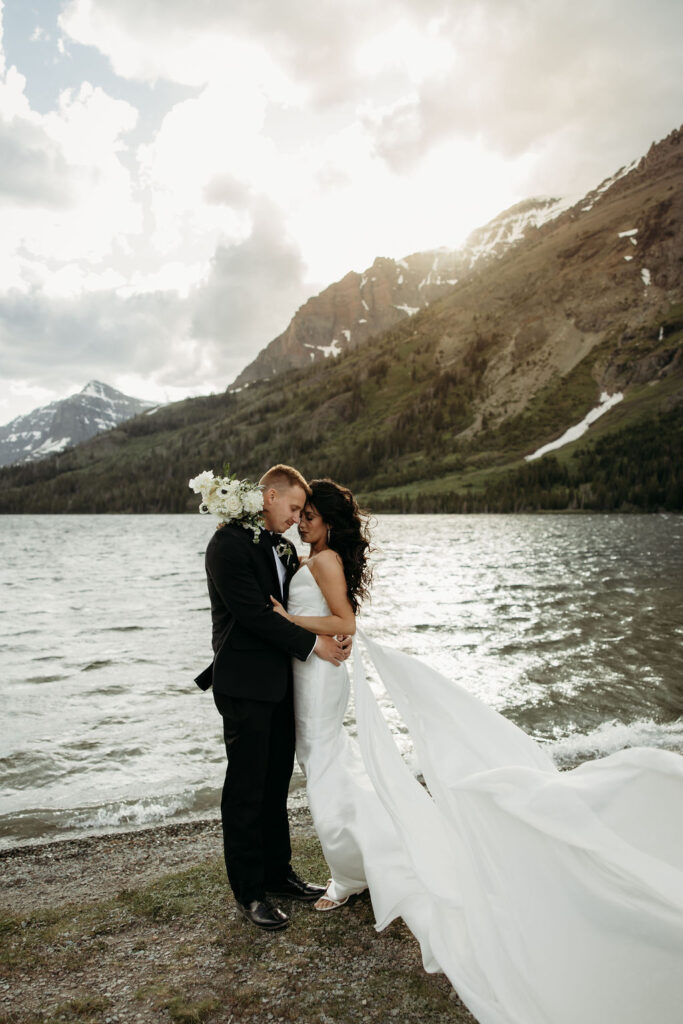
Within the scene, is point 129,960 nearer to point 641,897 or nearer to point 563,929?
point 563,929

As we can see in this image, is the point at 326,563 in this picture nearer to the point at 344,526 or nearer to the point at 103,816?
the point at 344,526

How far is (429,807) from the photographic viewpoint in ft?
15.0

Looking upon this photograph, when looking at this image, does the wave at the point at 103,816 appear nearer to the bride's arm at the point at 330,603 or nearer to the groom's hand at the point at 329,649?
the groom's hand at the point at 329,649

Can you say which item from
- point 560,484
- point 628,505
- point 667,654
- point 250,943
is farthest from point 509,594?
point 560,484

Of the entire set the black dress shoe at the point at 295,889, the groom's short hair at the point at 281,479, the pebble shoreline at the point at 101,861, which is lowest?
the pebble shoreline at the point at 101,861

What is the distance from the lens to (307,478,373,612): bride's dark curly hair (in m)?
5.34

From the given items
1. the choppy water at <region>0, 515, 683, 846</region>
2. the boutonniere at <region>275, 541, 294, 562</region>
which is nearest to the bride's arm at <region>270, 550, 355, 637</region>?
the boutonniere at <region>275, 541, 294, 562</region>

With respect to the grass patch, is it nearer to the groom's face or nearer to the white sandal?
the white sandal

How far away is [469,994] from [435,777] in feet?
3.78

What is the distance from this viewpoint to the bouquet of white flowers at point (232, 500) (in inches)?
195

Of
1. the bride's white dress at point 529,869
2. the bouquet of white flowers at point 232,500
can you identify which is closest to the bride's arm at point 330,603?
the bouquet of white flowers at point 232,500

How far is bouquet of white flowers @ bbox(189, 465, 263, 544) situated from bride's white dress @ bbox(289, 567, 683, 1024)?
161 cm

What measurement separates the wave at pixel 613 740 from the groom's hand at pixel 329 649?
6.55m

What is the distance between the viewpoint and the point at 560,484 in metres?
160
